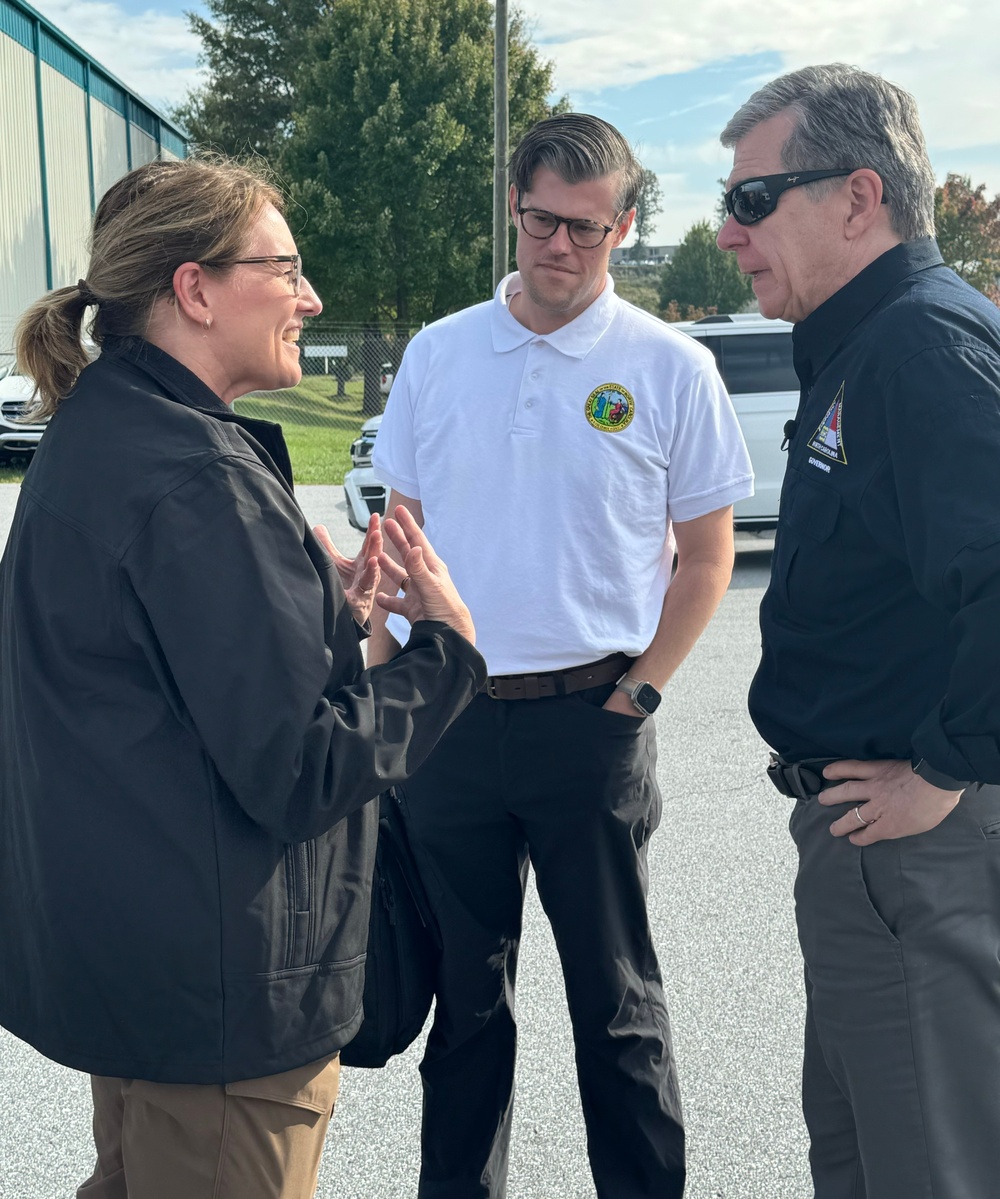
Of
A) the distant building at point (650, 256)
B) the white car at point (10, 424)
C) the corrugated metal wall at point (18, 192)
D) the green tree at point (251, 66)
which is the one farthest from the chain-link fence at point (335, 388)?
the distant building at point (650, 256)

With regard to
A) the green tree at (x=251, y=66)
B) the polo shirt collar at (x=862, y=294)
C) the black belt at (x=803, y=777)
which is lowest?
the black belt at (x=803, y=777)

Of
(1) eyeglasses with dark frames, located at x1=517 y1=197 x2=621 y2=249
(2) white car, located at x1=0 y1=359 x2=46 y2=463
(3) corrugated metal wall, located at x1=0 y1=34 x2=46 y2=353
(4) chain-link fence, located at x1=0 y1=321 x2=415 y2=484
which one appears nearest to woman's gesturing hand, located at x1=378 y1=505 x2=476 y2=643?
(1) eyeglasses with dark frames, located at x1=517 y1=197 x2=621 y2=249

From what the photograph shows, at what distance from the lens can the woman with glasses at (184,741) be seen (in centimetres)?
156

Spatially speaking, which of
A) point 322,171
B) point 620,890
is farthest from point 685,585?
point 322,171

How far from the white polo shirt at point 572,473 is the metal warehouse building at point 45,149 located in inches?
846

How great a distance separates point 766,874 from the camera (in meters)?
4.36

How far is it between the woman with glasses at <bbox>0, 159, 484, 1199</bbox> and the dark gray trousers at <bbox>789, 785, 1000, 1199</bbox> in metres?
0.75

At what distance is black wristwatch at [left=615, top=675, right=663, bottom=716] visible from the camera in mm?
2578

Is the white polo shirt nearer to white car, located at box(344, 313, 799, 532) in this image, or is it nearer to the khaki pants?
the khaki pants

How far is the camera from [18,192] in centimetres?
2581

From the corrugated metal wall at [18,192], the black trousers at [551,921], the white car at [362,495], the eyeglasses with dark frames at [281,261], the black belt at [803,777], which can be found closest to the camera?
the eyeglasses with dark frames at [281,261]

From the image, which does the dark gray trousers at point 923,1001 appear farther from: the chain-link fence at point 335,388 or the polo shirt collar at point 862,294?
the chain-link fence at point 335,388

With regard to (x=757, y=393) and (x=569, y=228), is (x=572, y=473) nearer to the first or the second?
(x=569, y=228)

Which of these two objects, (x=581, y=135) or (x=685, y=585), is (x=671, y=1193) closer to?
(x=685, y=585)
